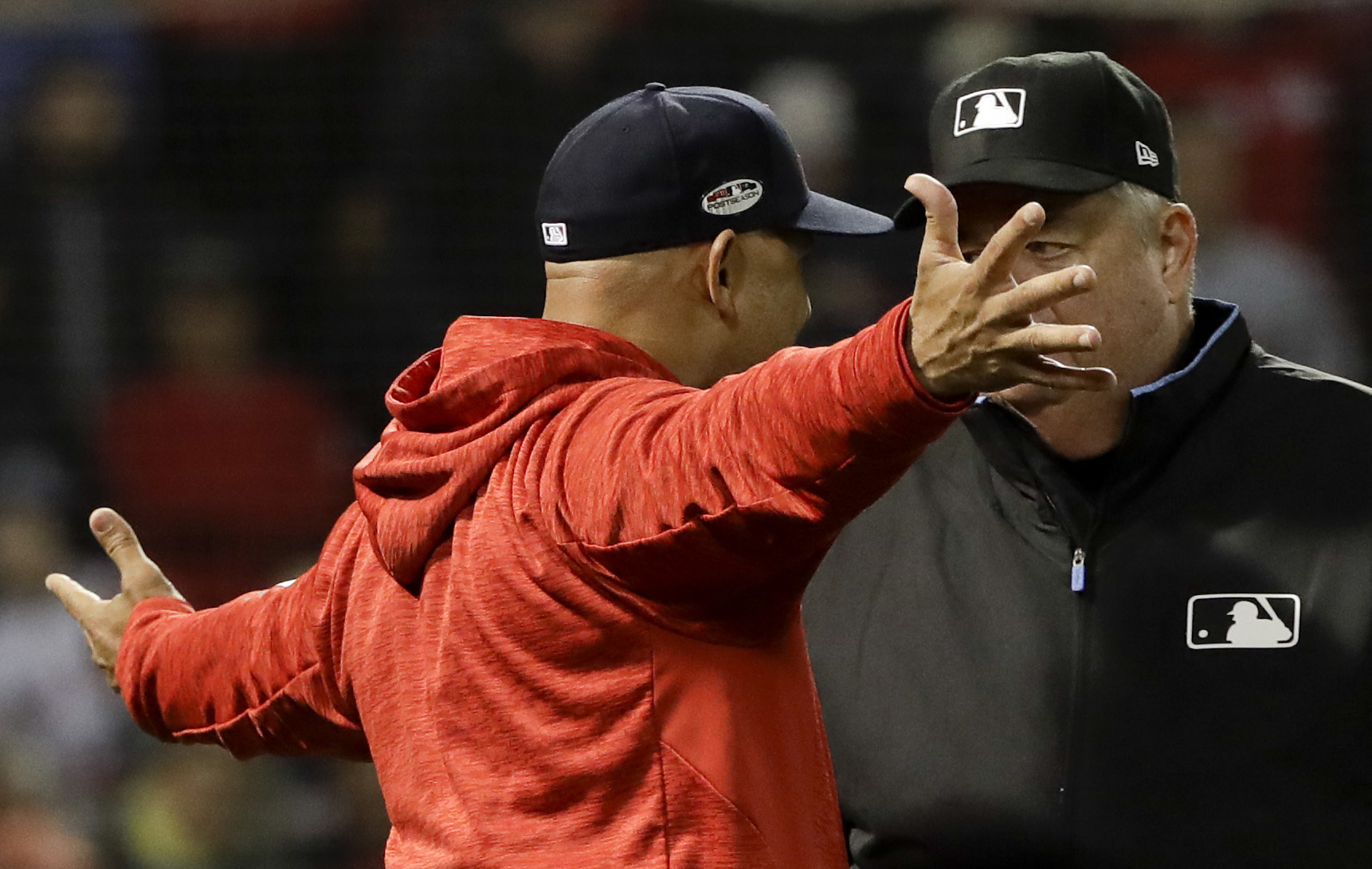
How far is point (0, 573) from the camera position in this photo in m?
4.66

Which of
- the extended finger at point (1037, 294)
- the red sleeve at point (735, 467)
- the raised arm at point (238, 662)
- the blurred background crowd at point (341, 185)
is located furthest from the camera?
the blurred background crowd at point (341, 185)

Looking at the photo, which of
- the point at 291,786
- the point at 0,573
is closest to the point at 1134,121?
the point at 291,786

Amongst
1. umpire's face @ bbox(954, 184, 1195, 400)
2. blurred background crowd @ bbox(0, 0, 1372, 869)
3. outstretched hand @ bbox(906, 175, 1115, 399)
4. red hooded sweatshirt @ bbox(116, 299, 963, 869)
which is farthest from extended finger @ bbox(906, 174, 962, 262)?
blurred background crowd @ bbox(0, 0, 1372, 869)

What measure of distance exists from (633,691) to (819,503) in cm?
28

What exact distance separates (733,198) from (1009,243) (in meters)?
0.52

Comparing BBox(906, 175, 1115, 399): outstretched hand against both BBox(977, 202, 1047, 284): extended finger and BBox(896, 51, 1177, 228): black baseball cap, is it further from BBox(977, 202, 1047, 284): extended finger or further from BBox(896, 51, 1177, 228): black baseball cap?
BBox(896, 51, 1177, 228): black baseball cap

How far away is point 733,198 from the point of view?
1774 mm

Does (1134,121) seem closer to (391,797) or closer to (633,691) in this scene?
(633,691)

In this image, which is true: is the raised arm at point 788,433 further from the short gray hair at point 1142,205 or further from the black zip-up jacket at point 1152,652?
the short gray hair at point 1142,205

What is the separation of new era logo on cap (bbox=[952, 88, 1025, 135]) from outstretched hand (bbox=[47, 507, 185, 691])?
1037 mm

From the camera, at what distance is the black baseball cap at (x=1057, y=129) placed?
191cm

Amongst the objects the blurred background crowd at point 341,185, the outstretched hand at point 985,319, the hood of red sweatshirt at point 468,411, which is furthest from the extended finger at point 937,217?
the blurred background crowd at point 341,185

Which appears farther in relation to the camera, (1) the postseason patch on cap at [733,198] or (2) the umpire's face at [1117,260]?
(2) the umpire's face at [1117,260]

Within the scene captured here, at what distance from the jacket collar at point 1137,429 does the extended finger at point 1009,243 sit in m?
0.62
